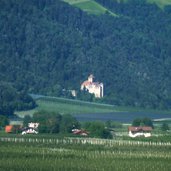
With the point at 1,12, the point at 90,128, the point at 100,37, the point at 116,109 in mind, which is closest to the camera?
the point at 90,128

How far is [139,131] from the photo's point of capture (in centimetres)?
9344

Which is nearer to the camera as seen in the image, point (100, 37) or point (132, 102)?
point (132, 102)

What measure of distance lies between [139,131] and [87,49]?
58661mm

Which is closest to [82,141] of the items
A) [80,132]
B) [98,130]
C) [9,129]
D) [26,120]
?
[80,132]

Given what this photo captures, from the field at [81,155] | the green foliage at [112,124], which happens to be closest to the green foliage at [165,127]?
the green foliage at [112,124]

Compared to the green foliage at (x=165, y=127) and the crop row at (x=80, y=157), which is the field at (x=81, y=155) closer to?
the crop row at (x=80, y=157)

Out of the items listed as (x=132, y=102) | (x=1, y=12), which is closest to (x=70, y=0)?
(x=1, y=12)

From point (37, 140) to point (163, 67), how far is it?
72847 mm

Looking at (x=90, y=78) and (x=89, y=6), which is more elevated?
(x=89, y=6)

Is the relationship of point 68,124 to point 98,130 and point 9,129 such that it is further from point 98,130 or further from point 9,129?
point 9,129

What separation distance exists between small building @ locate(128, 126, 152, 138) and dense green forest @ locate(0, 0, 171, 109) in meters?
28.0

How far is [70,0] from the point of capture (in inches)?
6491

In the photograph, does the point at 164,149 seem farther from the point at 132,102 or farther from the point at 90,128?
the point at 132,102

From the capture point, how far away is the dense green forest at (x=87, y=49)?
438 ft
